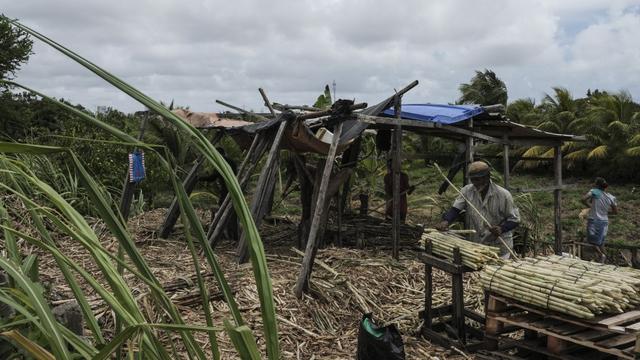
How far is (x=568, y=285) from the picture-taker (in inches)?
145

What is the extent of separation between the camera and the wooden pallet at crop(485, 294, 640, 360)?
11.5ft

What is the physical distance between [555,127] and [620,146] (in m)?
2.77

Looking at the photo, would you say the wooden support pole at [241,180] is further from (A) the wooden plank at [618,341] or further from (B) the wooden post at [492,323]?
(A) the wooden plank at [618,341]

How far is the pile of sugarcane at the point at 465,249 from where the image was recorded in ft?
15.9

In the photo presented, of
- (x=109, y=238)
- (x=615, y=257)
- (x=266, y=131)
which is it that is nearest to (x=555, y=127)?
(x=615, y=257)

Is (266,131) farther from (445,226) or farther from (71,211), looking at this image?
(71,211)

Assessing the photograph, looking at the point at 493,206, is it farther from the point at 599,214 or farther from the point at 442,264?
the point at 599,214

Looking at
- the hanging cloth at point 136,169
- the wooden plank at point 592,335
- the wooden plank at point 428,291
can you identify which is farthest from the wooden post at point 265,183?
the wooden plank at point 592,335

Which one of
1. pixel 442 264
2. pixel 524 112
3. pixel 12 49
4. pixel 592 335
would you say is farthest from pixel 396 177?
pixel 524 112

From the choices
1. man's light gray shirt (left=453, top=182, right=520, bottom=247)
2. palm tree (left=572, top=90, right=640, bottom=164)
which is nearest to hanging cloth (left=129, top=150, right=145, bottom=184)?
man's light gray shirt (left=453, top=182, right=520, bottom=247)

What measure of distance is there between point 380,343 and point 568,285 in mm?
1406

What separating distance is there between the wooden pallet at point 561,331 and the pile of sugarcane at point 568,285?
9 centimetres

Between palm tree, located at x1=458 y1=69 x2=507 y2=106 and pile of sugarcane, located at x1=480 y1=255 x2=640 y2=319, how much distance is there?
26880 millimetres

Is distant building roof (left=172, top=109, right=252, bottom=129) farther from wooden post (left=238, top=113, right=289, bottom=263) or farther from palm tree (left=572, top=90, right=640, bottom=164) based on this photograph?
palm tree (left=572, top=90, right=640, bottom=164)
